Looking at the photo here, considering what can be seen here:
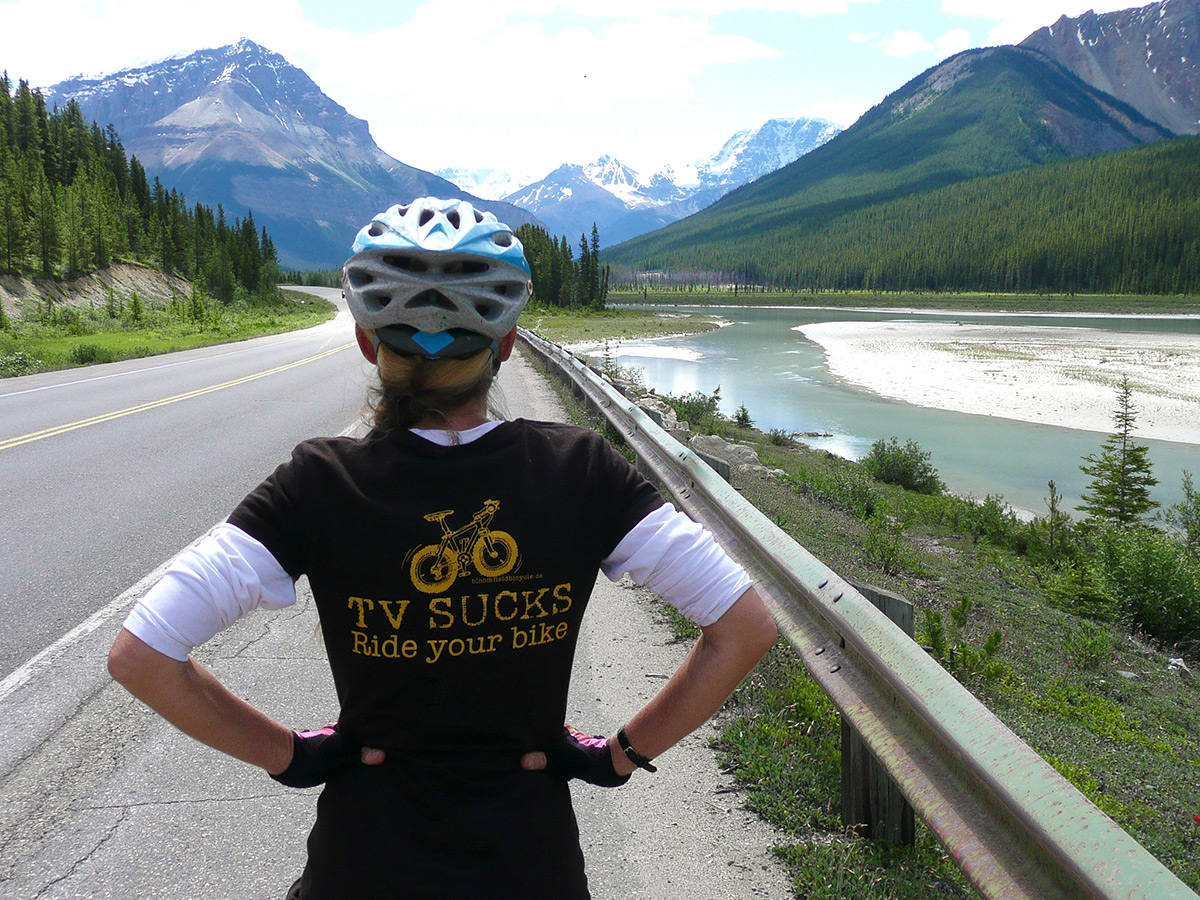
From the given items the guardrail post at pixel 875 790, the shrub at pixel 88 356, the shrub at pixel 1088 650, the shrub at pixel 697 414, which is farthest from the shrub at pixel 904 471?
the shrub at pixel 88 356

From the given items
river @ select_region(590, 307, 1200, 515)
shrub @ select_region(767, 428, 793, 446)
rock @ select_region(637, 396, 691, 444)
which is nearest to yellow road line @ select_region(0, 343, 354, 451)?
rock @ select_region(637, 396, 691, 444)

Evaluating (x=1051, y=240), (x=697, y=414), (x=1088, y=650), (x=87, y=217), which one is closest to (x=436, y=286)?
(x=1088, y=650)

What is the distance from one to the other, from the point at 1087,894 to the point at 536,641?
1.05 meters

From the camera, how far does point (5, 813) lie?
292 cm

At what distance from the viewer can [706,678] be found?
1.60m

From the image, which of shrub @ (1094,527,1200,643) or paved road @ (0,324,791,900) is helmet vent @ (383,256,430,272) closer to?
paved road @ (0,324,791,900)

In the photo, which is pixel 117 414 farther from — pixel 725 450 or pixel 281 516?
pixel 281 516

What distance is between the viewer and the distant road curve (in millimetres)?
5422

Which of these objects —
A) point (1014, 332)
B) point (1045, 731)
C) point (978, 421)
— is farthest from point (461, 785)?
point (1014, 332)

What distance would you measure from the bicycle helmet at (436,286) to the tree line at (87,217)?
49.3m

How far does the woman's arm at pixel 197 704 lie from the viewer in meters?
1.38

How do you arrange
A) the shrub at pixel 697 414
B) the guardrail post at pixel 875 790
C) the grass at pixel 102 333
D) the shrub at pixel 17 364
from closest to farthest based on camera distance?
the guardrail post at pixel 875 790, the shrub at pixel 697 414, the shrub at pixel 17 364, the grass at pixel 102 333

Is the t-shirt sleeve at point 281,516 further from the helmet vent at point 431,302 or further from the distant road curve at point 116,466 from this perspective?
the distant road curve at point 116,466

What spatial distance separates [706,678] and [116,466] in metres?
9.47
